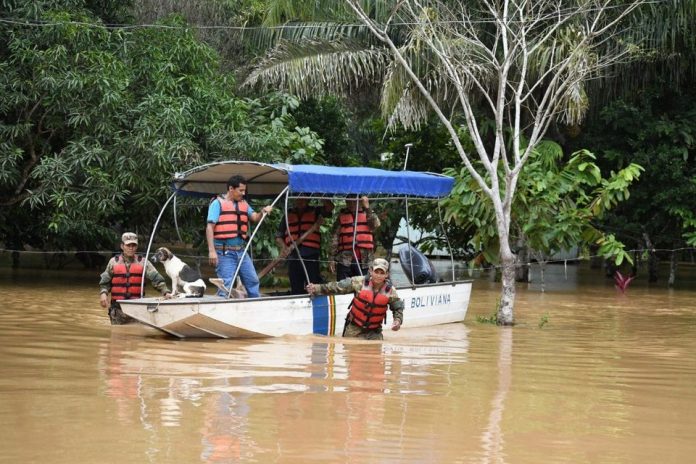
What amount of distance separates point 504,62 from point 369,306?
16.2 ft

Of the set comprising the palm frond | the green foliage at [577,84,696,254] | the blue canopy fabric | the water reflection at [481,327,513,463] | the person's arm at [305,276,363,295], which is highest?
the palm frond

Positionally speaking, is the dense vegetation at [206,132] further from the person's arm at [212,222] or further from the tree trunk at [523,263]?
the person's arm at [212,222]

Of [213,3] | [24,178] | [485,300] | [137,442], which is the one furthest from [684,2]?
[137,442]

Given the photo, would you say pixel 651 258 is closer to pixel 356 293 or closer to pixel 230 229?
pixel 356 293

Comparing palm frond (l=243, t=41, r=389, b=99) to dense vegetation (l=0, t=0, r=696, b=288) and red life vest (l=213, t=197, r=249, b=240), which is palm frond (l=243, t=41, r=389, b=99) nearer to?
dense vegetation (l=0, t=0, r=696, b=288)

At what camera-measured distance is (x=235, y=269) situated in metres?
13.6

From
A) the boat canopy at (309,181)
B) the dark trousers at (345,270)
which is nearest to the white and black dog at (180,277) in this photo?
the boat canopy at (309,181)

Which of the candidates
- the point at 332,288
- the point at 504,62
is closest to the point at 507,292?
the point at 504,62

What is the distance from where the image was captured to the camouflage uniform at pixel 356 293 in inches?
512

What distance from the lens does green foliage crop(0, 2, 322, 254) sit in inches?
791

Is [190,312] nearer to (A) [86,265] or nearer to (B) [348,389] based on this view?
(B) [348,389]

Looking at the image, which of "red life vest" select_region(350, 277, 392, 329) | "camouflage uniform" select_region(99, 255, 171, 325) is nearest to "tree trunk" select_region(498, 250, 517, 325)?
"red life vest" select_region(350, 277, 392, 329)

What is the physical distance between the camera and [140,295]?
44.3ft

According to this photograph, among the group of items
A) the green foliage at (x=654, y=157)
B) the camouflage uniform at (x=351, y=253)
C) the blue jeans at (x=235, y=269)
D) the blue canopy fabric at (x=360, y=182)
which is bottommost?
the blue jeans at (x=235, y=269)
